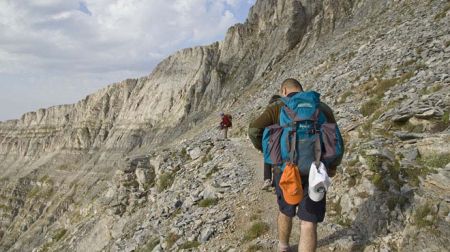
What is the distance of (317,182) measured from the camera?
5.41 metres

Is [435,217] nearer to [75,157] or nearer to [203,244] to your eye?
[203,244]

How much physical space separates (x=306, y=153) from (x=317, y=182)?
44cm

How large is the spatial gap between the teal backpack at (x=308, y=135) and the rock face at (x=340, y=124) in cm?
225

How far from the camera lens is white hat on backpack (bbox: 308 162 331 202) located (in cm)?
542

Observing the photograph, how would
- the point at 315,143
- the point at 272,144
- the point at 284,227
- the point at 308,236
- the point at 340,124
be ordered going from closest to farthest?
the point at 315,143 < the point at 308,236 < the point at 272,144 < the point at 284,227 < the point at 340,124

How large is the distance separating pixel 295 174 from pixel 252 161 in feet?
30.4

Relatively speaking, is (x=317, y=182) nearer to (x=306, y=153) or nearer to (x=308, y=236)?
(x=306, y=153)

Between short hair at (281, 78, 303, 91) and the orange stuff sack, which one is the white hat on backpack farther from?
short hair at (281, 78, 303, 91)

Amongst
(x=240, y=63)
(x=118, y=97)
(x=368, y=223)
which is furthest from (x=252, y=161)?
(x=118, y=97)

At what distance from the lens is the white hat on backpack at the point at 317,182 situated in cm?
542

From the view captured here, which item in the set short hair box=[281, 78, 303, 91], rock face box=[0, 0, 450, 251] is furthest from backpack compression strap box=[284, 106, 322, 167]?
rock face box=[0, 0, 450, 251]

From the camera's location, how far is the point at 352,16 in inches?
1799

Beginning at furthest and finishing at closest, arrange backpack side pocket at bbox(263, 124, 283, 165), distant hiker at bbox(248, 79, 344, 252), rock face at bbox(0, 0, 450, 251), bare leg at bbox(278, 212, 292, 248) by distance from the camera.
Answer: rock face at bbox(0, 0, 450, 251)
bare leg at bbox(278, 212, 292, 248)
backpack side pocket at bbox(263, 124, 283, 165)
distant hiker at bbox(248, 79, 344, 252)

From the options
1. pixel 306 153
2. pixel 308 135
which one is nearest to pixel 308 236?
pixel 306 153
